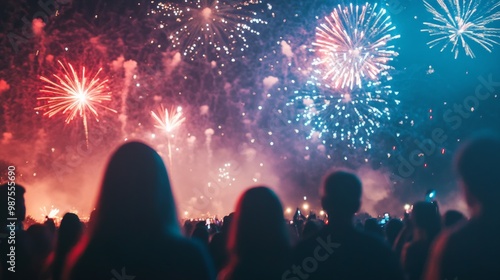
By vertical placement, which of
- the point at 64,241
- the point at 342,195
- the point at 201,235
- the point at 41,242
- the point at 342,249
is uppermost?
the point at 201,235

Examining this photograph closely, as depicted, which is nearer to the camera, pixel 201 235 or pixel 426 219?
pixel 426 219

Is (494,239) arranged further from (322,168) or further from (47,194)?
(322,168)

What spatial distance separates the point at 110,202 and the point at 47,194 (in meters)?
46.3

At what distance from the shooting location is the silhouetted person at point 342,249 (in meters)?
3.30

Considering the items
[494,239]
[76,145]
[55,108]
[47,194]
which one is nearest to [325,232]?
[494,239]

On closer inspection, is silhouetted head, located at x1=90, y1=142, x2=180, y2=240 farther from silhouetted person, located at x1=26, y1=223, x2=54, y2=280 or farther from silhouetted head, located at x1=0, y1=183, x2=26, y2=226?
silhouetted person, located at x1=26, y1=223, x2=54, y2=280

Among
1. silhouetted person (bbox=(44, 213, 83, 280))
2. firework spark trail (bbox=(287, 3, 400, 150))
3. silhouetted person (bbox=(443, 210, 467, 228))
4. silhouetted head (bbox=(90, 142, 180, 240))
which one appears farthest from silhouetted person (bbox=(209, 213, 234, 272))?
firework spark trail (bbox=(287, 3, 400, 150))

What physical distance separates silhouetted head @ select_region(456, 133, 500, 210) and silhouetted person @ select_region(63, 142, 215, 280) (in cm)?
153

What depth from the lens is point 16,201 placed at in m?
5.74

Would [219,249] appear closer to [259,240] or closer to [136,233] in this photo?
[259,240]

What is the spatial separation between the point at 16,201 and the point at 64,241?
1.09m

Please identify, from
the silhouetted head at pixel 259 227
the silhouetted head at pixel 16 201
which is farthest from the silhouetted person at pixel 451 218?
the silhouetted head at pixel 16 201

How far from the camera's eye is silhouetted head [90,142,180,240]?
2602 mm

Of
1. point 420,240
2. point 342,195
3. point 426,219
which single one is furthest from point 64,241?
point 426,219
